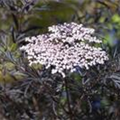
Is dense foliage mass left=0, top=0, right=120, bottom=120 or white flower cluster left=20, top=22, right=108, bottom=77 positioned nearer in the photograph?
white flower cluster left=20, top=22, right=108, bottom=77

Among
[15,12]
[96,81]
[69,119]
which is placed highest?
[15,12]

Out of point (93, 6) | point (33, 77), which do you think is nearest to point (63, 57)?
point (33, 77)

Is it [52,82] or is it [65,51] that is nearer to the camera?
[65,51]

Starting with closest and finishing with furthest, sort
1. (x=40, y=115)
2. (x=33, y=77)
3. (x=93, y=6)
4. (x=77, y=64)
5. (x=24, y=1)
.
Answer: (x=77, y=64) → (x=33, y=77) → (x=24, y=1) → (x=40, y=115) → (x=93, y=6)

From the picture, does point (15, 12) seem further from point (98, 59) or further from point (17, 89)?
point (98, 59)

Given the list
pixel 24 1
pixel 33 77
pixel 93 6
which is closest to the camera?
pixel 33 77

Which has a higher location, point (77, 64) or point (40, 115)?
point (77, 64)

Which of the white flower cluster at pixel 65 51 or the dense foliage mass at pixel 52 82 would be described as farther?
the dense foliage mass at pixel 52 82

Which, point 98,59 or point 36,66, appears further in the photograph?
point 36,66
